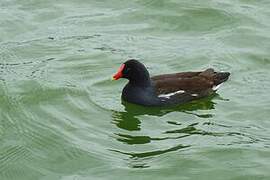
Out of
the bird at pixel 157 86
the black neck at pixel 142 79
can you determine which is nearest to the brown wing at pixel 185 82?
the bird at pixel 157 86

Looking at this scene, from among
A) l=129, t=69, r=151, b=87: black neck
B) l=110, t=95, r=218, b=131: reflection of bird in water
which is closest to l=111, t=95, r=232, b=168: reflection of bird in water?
l=110, t=95, r=218, b=131: reflection of bird in water

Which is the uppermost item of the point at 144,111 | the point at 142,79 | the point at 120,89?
the point at 142,79

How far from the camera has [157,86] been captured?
1205cm

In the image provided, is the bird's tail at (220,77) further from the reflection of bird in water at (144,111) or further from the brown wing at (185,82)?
the reflection of bird in water at (144,111)

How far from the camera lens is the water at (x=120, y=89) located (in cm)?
999

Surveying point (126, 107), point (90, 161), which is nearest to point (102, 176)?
point (90, 161)

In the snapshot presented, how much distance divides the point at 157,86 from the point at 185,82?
1.42ft

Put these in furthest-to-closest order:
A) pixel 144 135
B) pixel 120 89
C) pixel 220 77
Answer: pixel 120 89, pixel 220 77, pixel 144 135

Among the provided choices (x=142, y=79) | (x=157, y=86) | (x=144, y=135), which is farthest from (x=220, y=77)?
(x=144, y=135)

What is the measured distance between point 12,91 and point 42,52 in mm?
1795

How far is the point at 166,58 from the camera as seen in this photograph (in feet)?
44.7

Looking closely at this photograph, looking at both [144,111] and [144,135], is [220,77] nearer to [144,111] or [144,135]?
[144,111]

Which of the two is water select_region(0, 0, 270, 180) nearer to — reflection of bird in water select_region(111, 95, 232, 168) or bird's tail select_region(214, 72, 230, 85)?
reflection of bird in water select_region(111, 95, 232, 168)

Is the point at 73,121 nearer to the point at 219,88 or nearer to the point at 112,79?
the point at 112,79
